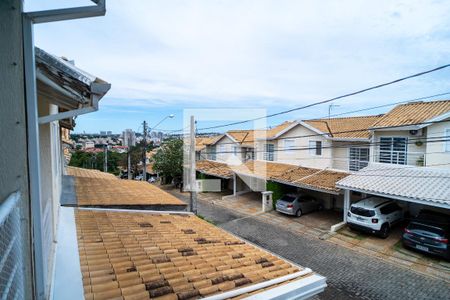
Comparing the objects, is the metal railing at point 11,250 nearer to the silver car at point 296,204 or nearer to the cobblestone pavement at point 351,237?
the cobblestone pavement at point 351,237

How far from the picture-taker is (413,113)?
14.6 metres

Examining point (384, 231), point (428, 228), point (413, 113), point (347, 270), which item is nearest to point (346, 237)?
point (384, 231)

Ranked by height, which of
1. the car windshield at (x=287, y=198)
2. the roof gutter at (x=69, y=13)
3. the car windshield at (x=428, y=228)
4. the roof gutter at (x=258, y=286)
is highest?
the roof gutter at (x=69, y=13)

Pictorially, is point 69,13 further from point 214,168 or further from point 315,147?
point 214,168

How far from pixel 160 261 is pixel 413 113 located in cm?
1592

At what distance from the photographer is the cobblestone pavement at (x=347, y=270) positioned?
8.77 meters

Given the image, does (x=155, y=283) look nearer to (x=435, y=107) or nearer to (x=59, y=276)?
(x=59, y=276)

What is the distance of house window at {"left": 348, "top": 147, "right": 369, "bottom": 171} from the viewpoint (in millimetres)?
16372

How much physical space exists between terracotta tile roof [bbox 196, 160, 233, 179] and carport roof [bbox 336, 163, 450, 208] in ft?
35.4

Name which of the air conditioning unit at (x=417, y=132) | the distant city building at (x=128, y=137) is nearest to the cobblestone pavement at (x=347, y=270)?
the air conditioning unit at (x=417, y=132)

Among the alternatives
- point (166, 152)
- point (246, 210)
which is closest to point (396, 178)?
point (246, 210)

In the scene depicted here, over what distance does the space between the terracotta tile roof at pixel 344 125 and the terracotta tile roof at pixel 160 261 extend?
13.3 metres

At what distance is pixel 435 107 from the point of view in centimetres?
1426

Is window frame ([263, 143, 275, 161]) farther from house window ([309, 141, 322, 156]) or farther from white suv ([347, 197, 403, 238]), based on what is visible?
white suv ([347, 197, 403, 238])
